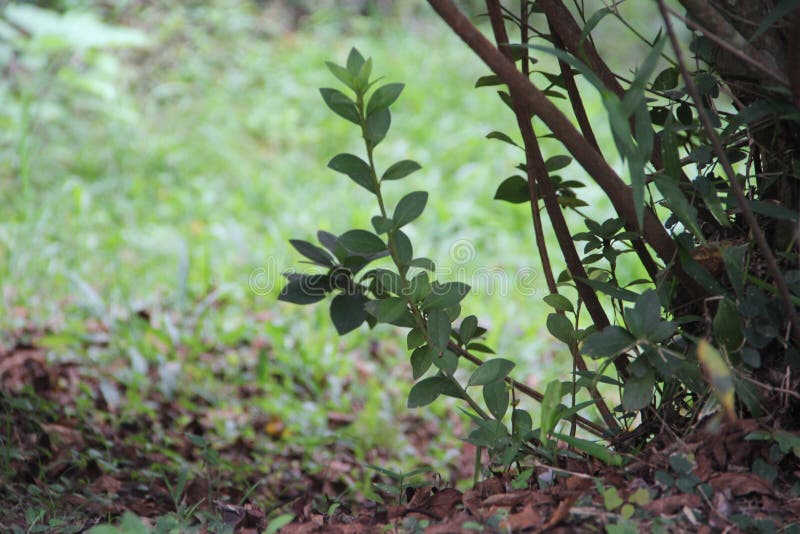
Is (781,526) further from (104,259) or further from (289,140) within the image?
(289,140)

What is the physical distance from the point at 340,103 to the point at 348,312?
0.34 meters

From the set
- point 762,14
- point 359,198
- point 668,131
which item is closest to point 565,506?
point 668,131

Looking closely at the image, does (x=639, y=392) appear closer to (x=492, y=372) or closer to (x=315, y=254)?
(x=492, y=372)

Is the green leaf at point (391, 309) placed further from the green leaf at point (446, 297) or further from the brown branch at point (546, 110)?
the brown branch at point (546, 110)

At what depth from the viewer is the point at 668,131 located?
3.35 ft

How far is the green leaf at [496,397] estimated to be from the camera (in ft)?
3.81

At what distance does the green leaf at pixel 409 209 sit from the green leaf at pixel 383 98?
122mm

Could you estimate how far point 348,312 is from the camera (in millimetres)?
1262

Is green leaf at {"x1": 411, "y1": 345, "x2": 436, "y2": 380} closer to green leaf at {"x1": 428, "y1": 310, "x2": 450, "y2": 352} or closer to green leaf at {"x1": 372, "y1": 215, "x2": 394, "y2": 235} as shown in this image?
green leaf at {"x1": 428, "y1": 310, "x2": 450, "y2": 352}

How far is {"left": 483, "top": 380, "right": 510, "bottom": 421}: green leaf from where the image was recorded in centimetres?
116

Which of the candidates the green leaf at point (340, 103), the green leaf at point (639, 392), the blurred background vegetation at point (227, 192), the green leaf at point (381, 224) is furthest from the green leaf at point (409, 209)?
the blurred background vegetation at point (227, 192)

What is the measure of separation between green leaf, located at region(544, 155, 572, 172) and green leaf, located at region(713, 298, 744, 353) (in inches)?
12.8

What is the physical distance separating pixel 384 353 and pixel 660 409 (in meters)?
1.65

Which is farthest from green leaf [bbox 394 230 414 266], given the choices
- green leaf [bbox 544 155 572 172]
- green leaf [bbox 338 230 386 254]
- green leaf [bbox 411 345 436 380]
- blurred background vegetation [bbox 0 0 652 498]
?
blurred background vegetation [bbox 0 0 652 498]
